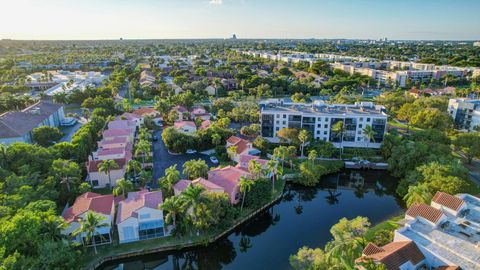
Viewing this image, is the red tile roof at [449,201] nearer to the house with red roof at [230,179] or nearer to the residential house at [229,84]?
the house with red roof at [230,179]

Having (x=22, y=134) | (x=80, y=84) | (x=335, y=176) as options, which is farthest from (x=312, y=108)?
(x=80, y=84)

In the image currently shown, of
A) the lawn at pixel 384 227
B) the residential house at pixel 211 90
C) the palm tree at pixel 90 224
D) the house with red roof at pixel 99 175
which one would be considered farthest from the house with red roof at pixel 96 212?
the residential house at pixel 211 90

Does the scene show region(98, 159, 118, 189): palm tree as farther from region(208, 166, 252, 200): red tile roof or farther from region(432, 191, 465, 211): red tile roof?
region(432, 191, 465, 211): red tile roof

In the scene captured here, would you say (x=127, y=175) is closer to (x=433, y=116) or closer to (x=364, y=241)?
(x=364, y=241)

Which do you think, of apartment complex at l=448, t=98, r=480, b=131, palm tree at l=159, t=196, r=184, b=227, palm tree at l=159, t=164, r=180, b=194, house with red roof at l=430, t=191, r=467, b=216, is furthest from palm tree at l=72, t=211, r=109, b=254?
apartment complex at l=448, t=98, r=480, b=131

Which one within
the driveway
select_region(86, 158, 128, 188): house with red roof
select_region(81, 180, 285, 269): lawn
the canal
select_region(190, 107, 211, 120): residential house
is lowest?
the canal
